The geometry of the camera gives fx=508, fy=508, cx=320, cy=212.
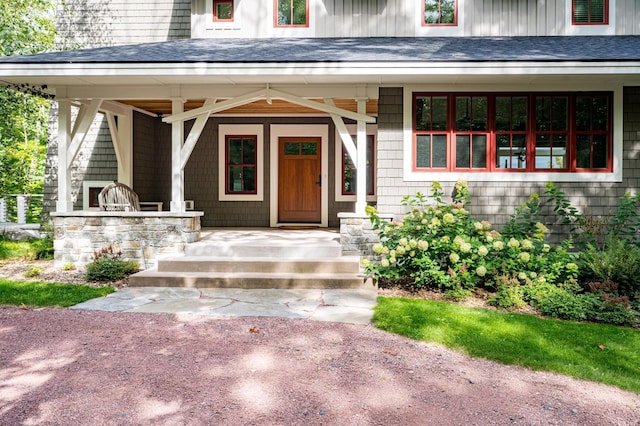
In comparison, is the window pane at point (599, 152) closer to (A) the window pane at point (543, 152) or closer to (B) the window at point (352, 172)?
(A) the window pane at point (543, 152)

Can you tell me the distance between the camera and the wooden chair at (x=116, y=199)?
798 cm

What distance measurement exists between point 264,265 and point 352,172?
4293mm

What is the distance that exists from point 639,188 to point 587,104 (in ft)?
4.70

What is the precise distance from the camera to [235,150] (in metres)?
10.7

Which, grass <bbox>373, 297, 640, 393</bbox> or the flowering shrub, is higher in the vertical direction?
the flowering shrub

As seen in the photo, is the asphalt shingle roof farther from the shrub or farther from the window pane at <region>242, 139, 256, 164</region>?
the shrub

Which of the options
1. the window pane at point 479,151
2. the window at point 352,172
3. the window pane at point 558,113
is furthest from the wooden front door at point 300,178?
the window pane at point 558,113

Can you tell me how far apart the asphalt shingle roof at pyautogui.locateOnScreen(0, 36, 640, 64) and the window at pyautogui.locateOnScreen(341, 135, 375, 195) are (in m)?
2.46

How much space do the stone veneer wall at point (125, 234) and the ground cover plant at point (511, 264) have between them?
2852 mm

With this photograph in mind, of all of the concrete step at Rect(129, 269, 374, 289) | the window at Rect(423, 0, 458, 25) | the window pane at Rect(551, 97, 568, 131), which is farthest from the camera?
the window at Rect(423, 0, 458, 25)

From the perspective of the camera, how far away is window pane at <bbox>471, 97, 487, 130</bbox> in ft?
24.7

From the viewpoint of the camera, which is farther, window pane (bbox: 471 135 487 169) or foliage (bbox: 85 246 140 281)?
window pane (bbox: 471 135 487 169)

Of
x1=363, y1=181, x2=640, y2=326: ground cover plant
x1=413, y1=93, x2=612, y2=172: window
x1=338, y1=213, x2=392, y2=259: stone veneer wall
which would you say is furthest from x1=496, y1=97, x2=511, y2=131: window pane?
x1=338, y1=213, x2=392, y2=259: stone veneer wall

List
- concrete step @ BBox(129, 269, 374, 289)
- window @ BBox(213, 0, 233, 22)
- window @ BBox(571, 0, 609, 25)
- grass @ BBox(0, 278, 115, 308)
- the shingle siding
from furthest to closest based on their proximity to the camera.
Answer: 1. window @ BBox(213, 0, 233, 22)
2. window @ BBox(571, 0, 609, 25)
3. the shingle siding
4. concrete step @ BBox(129, 269, 374, 289)
5. grass @ BBox(0, 278, 115, 308)
